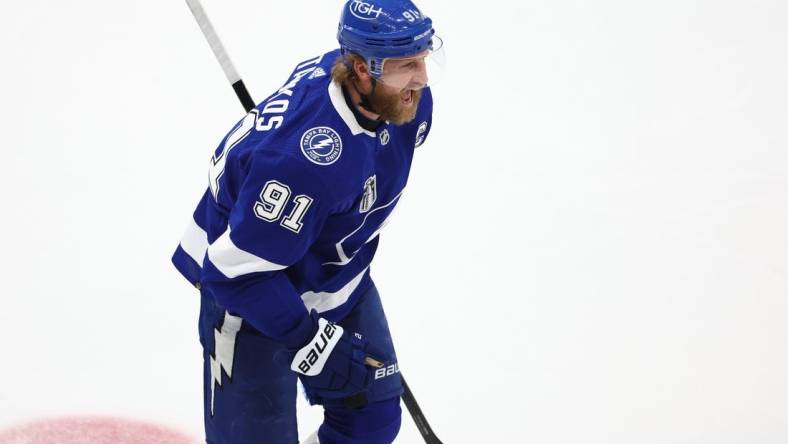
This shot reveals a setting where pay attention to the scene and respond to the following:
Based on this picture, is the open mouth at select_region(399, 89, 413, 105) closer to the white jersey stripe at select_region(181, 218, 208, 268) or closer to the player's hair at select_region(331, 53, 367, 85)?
the player's hair at select_region(331, 53, 367, 85)

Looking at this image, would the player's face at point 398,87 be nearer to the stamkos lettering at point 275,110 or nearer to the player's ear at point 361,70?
the player's ear at point 361,70

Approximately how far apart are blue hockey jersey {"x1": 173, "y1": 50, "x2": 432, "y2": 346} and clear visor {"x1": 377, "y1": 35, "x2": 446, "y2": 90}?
0.34ft

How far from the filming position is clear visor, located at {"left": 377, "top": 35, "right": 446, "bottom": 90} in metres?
2.08

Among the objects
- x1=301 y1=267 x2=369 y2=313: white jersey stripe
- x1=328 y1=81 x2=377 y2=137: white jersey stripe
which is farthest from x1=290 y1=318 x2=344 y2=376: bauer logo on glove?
x1=328 y1=81 x2=377 y2=137: white jersey stripe

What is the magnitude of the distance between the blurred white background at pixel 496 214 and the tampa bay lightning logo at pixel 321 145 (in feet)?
4.16

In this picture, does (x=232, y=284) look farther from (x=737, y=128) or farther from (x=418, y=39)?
(x=737, y=128)

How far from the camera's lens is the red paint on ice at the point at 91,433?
3037 millimetres

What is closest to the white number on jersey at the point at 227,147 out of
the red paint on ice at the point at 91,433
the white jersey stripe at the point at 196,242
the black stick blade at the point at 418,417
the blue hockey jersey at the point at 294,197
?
the blue hockey jersey at the point at 294,197

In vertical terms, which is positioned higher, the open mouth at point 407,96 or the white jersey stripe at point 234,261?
the open mouth at point 407,96

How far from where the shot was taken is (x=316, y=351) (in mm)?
2148

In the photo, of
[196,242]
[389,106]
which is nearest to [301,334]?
[196,242]

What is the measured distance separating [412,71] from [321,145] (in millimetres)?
257

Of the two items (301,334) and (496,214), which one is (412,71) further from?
(496,214)

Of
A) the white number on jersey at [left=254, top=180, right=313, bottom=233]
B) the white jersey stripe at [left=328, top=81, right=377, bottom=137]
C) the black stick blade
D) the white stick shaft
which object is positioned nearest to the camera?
the white number on jersey at [left=254, top=180, right=313, bottom=233]
